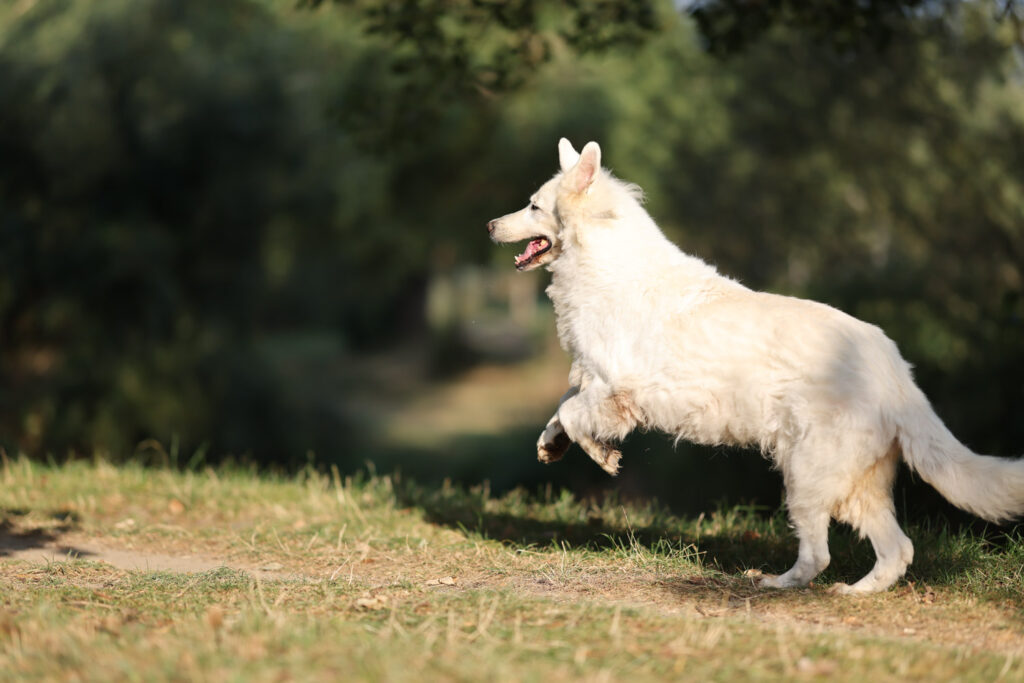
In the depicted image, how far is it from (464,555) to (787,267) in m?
22.3

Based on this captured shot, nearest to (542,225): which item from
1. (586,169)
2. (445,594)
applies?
(586,169)

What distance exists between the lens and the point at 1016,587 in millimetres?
5859

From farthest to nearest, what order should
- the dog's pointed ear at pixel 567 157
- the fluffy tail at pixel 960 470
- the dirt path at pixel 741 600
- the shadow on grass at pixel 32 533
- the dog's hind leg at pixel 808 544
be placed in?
1. the shadow on grass at pixel 32 533
2. the dog's pointed ear at pixel 567 157
3. the dog's hind leg at pixel 808 544
4. the fluffy tail at pixel 960 470
5. the dirt path at pixel 741 600

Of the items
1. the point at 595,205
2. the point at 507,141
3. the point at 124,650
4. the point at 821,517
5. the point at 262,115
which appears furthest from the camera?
the point at 507,141

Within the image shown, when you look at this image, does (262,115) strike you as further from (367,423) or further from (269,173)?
(367,423)

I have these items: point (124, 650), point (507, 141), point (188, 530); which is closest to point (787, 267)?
point (507, 141)

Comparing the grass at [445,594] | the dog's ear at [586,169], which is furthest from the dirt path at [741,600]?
the dog's ear at [586,169]

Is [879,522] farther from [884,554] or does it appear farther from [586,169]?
[586,169]

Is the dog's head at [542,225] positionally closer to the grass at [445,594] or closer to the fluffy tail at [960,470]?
the grass at [445,594]

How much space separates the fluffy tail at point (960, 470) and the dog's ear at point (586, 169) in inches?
91.5

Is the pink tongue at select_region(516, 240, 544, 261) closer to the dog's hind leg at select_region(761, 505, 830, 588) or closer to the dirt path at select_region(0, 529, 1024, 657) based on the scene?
the dirt path at select_region(0, 529, 1024, 657)

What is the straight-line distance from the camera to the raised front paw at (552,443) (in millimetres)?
6590

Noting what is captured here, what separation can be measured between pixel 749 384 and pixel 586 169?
68.2 inches

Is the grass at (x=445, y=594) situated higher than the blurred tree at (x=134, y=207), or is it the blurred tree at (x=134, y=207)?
the blurred tree at (x=134, y=207)
